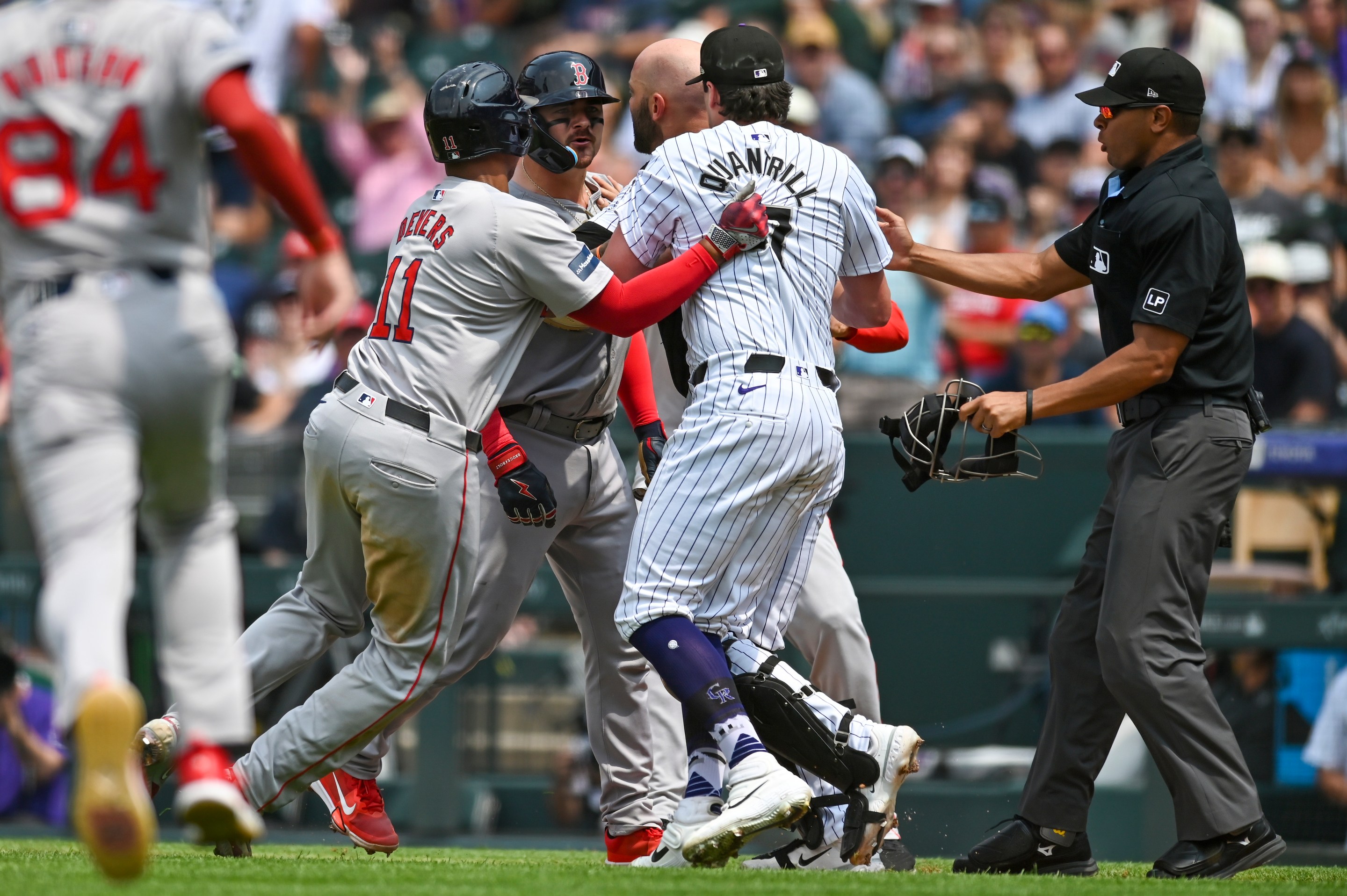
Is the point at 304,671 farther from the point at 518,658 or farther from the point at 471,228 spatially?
the point at 471,228

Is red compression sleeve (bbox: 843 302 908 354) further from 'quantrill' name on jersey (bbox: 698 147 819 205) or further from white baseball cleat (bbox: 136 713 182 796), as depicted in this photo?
white baseball cleat (bbox: 136 713 182 796)

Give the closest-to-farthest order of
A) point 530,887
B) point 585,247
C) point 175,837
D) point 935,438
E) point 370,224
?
point 530,887 < point 585,247 < point 935,438 < point 175,837 < point 370,224

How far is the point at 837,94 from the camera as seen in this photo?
10.8m

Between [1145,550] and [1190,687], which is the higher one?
[1145,550]

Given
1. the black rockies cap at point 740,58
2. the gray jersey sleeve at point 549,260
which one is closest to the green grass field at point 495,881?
the gray jersey sleeve at point 549,260

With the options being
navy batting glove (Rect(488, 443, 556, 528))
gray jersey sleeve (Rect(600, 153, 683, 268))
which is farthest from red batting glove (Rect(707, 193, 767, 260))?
navy batting glove (Rect(488, 443, 556, 528))

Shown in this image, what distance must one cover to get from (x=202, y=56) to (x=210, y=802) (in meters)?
1.48

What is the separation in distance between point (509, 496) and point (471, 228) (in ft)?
2.45

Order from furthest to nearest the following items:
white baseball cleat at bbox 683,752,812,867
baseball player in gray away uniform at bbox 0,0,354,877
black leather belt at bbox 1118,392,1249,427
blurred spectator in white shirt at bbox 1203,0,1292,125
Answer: blurred spectator in white shirt at bbox 1203,0,1292,125
black leather belt at bbox 1118,392,1249,427
white baseball cleat at bbox 683,752,812,867
baseball player in gray away uniform at bbox 0,0,354,877

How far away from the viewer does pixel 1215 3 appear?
1087cm

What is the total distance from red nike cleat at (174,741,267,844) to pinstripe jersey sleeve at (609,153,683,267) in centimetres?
191

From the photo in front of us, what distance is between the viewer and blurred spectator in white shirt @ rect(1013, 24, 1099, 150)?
416 inches

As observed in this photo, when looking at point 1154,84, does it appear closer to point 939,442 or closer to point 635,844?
point 939,442

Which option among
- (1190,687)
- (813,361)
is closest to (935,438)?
(813,361)
